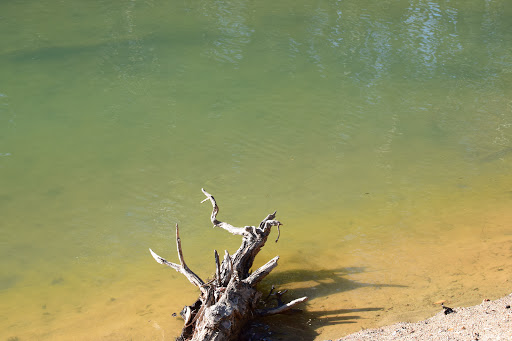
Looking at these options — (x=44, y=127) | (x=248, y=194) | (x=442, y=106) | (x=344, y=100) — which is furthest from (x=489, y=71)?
(x=44, y=127)

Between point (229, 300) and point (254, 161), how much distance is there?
3.33 meters

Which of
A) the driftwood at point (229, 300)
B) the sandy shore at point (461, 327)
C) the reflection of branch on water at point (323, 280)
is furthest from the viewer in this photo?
the reflection of branch on water at point (323, 280)

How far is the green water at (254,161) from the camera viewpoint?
5.09 m

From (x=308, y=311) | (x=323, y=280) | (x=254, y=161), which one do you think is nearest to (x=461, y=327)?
(x=308, y=311)

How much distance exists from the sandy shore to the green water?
289 mm

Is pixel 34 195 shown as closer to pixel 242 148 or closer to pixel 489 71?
pixel 242 148

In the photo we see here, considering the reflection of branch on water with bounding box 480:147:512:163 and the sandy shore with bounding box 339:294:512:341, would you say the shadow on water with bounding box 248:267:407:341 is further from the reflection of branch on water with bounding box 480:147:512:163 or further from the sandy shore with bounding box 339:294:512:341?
the reflection of branch on water with bounding box 480:147:512:163

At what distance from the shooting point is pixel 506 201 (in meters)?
6.36

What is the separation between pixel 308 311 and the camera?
474 cm

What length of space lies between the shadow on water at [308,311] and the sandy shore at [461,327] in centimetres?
36

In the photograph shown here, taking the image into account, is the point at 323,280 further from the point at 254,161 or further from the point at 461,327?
the point at 254,161

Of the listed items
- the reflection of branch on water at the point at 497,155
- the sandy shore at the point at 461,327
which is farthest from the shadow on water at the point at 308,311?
the reflection of branch on water at the point at 497,155

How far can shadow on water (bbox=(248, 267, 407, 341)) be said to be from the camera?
14.5 feet

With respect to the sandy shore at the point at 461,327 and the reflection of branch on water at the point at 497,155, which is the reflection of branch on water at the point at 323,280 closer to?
the sandy shore at the point at 461,327
